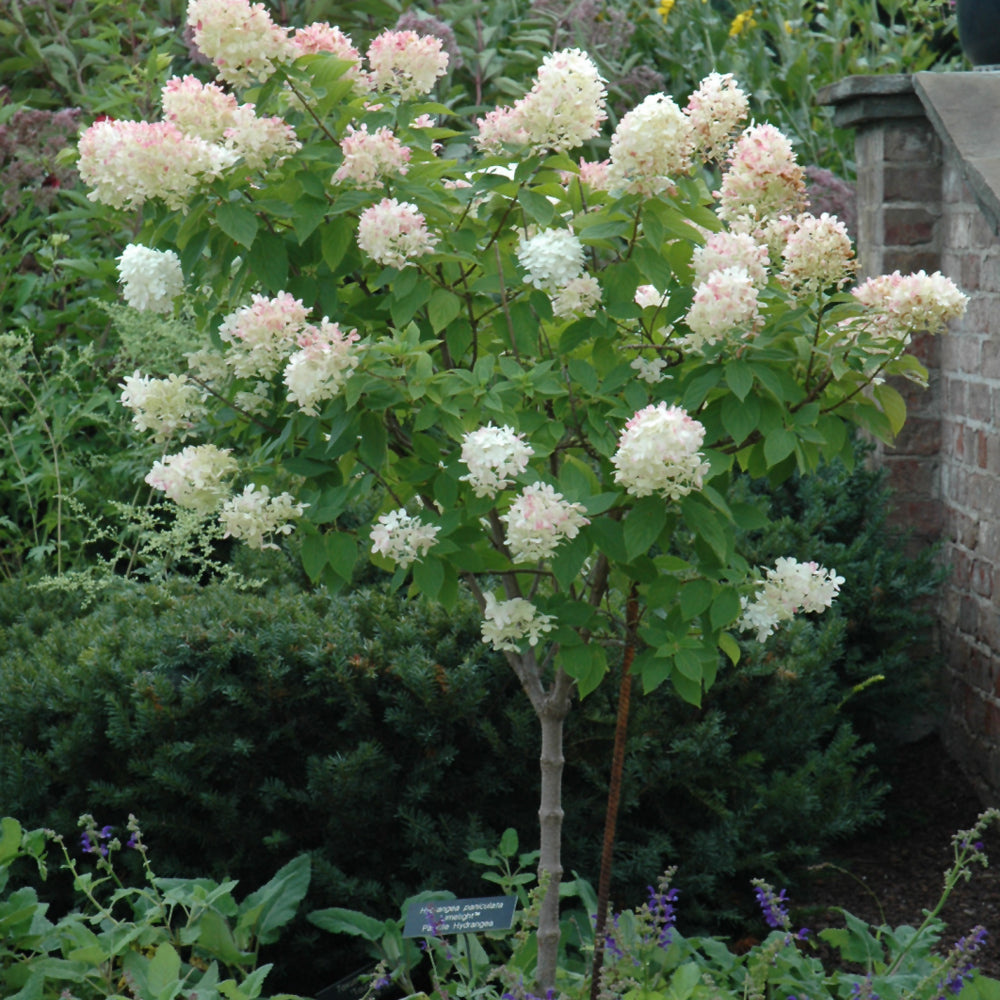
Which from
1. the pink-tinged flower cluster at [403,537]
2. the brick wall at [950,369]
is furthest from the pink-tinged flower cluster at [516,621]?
the brick wall at [950,369]

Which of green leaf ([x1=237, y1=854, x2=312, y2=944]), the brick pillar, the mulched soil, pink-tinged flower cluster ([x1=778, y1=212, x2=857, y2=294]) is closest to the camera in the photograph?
pink-tinged flower cluster ([x1=778, y1=212, x2=857, y2=294])

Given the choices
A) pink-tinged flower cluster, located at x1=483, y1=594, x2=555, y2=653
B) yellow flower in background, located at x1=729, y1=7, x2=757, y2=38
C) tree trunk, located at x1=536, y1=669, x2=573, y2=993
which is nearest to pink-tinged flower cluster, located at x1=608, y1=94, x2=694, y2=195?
pink-tinged flower cluster, located at x1=483, y1=594, x2=555, y2=653

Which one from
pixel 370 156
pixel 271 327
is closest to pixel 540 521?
pixel 271 327

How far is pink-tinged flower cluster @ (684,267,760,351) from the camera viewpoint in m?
1.68

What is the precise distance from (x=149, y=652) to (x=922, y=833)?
2.23 meters

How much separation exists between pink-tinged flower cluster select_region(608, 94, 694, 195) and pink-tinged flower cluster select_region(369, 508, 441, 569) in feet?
1.84

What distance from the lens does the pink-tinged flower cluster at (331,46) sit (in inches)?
73.1

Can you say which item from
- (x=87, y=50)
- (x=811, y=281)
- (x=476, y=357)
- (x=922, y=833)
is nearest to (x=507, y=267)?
(x=476, y=357)

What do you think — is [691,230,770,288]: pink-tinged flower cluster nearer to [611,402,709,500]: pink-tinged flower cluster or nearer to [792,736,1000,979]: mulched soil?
[611,402,709,500]: pink-tinged flower cluster

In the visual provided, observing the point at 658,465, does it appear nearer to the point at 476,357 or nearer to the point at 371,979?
the point at 476,357

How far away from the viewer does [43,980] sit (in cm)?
→ 225

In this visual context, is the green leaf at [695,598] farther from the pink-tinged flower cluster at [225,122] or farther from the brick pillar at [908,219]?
the brick pillar at [908,219]

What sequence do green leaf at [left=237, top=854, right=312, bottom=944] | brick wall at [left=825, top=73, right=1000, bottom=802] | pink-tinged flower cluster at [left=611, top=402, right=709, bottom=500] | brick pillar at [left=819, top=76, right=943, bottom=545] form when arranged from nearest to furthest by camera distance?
pink-tinged flower cluster at [left=611, top=402, right=709, bottom=500], green leaf at [left=237, top=854, right=312, bottom=944], brick wall at [left=825, top=73, right=1000, bottom=802], brick pillar at [left=819, top=76, right=943, bottom=545]

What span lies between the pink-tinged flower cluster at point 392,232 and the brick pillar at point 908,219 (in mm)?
2581
